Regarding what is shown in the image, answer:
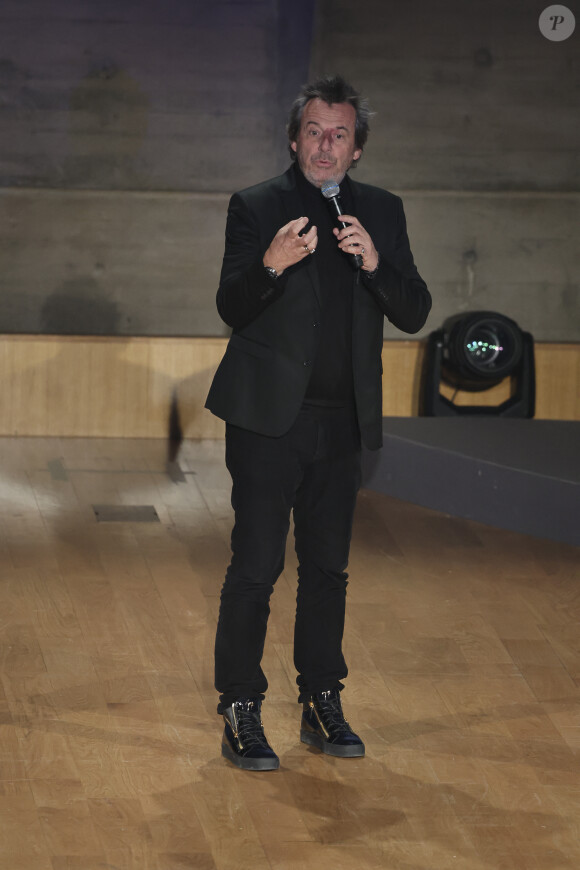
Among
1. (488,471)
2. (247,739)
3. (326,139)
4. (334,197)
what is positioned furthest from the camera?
(488,471)

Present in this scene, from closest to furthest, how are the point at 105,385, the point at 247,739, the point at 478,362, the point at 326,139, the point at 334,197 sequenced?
the point at 334,197
the point at 326,139
the point at 247,739
the point at 478,362
the point at 105,385

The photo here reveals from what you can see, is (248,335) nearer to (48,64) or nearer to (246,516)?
(246,516)

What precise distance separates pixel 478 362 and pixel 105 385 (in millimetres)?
1828

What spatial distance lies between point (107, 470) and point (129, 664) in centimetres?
241

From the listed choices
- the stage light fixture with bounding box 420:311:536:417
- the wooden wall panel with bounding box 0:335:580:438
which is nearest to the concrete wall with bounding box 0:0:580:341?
the wooden wall panel with bounding box 0:335:580:438

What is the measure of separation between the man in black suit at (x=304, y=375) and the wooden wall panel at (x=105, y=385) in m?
3.67

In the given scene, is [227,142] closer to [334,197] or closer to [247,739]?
[334,197]

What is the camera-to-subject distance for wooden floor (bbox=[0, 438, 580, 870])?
2.43 meters

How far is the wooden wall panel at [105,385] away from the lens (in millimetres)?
6355

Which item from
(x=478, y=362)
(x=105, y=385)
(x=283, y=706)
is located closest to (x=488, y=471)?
(x=478, y=362)

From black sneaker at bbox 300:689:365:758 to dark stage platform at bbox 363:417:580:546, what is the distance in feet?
6.72

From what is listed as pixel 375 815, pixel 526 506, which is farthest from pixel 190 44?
pixel 375 815

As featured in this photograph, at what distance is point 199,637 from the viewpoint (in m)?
3.56

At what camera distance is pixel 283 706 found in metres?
3.10
